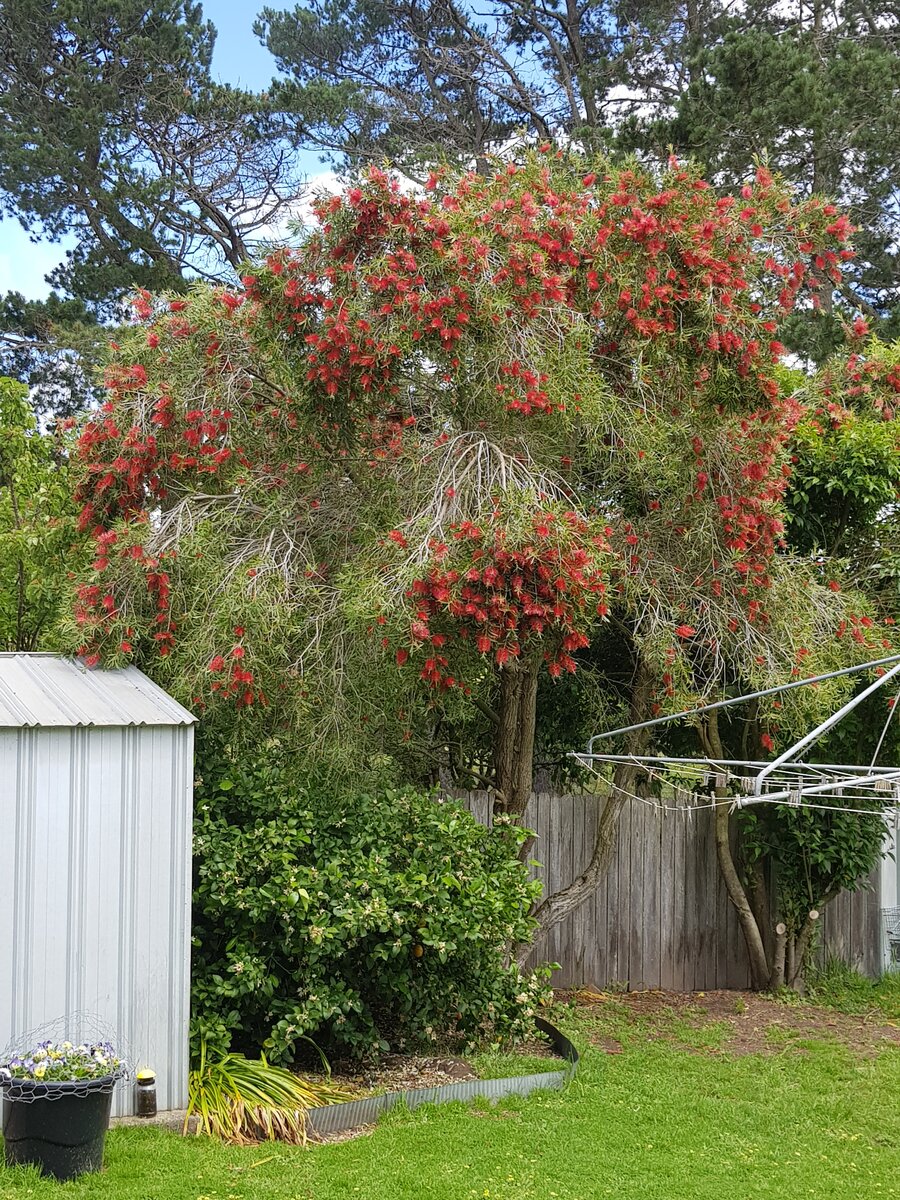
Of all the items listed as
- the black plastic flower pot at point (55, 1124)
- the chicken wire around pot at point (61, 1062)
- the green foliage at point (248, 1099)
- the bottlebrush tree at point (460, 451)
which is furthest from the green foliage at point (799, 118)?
the black plastic flower pot at point (55, 1124)

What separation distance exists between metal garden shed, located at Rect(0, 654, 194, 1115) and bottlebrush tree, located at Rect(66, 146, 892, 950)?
620 millimetres

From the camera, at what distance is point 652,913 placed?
8.65 meters

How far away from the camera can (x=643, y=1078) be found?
6223 millimetres

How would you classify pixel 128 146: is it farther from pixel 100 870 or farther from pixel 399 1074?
pixel 399 1074

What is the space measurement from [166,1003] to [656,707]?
3673 mm

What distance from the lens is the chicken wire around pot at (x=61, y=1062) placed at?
177 inches

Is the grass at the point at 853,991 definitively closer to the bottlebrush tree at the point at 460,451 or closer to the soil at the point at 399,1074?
the bottlebrush tree at the point at 460,451

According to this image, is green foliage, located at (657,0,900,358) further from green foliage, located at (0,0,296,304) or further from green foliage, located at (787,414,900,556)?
green foliage, located at (0,0,296,304)

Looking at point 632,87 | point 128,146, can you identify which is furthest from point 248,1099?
point 632,87

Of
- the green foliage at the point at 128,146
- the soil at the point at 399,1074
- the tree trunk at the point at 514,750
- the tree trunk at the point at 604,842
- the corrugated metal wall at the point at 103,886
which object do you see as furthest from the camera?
the green foliage at the point at 128,146

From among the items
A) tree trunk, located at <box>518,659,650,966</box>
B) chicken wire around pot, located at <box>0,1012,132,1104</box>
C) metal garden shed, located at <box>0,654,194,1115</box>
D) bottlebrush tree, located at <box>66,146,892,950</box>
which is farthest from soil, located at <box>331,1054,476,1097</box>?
bottlebrush tree, located at <box>66,146,892,950</box>

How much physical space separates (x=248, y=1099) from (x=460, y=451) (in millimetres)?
3269

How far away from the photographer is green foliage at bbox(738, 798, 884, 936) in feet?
26.7

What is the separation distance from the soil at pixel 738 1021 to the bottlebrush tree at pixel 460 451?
2.11 metres
